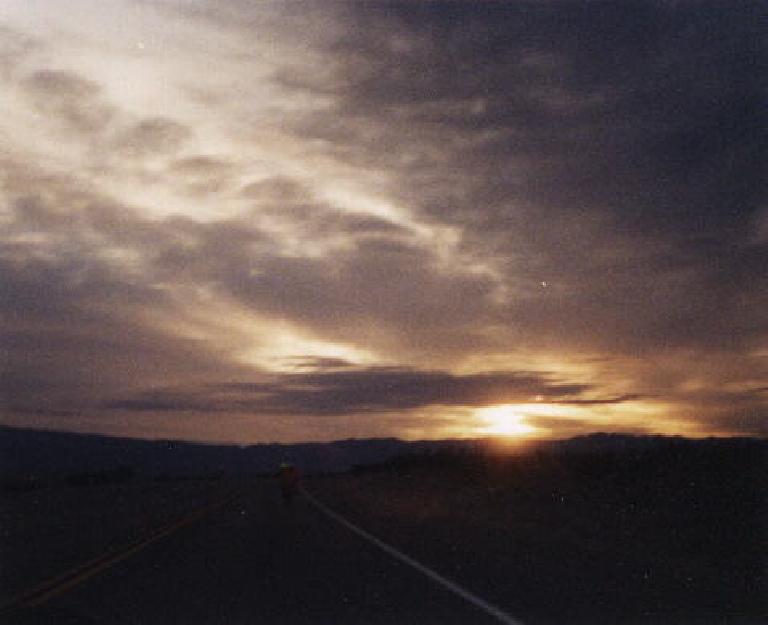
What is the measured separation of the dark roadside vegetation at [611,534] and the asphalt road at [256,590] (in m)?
0.99

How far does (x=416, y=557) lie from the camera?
1881 centimetres

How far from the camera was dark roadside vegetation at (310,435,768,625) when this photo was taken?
1341 cm

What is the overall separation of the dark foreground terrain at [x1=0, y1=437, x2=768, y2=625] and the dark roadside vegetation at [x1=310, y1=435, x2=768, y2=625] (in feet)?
0.20

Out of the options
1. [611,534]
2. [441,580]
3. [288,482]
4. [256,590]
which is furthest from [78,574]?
[288,482]

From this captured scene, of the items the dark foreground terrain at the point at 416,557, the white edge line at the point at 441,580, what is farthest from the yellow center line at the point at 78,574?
the white edge line at the point at 441,580

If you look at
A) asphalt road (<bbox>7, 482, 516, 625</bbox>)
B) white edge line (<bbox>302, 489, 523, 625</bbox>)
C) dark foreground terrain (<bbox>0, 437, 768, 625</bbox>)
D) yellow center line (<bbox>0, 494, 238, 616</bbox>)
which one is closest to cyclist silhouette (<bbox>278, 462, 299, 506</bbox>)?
dark foreground terrain (<bbox>0, 437, 768, 625</bbox>)

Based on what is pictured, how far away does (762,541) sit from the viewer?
21.9 m

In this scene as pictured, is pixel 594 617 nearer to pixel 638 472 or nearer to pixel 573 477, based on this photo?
pixel 638 472

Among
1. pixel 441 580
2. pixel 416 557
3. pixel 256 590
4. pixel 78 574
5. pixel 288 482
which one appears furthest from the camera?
pixel 288 482

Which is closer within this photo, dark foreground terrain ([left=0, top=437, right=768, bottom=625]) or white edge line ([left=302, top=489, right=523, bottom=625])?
white edge line ([left=302, top=489, right=523, bottom=625])

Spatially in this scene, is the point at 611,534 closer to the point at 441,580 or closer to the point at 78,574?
the point at 441,580

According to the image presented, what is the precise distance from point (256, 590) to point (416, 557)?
5.01 metres

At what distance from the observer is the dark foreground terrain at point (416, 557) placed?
12.6 metres

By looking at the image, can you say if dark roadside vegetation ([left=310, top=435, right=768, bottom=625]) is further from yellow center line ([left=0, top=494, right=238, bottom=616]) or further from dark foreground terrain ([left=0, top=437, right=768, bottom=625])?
yellow center line ([left=0, top=494, right=238, bottom=616])
